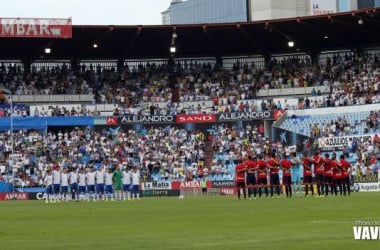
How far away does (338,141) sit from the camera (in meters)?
61.4

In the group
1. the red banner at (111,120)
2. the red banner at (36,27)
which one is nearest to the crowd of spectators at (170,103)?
the red banner at (111,120)

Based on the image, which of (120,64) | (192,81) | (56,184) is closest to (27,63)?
(120,64)

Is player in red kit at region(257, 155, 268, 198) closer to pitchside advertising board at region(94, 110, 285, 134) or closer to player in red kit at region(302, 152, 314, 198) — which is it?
player in red kit at region(302, 152, 314, 198)

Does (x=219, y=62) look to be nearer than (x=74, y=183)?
No

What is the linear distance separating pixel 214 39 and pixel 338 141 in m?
14.7

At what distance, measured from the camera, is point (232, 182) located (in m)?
57.2

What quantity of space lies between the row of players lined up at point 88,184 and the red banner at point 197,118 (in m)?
17.7

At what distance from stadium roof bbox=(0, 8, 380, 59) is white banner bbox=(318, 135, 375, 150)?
8.75 metres

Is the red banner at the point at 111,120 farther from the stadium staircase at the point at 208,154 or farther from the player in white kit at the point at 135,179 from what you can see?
the player in white kit at the point at 135,179

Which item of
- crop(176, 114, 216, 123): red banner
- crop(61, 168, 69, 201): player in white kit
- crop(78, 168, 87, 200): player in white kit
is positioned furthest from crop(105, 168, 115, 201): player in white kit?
crop(176, 114, 216, 123): red banner

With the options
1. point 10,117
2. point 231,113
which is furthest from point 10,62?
point 231,113

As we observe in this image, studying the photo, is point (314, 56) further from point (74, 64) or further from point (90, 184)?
point (90, 184)

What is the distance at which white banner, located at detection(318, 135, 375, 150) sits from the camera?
60175 millimetres

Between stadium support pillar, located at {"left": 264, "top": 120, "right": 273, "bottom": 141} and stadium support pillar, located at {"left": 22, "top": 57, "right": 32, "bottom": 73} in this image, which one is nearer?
stadium support pillar, located at {"left": 264, "top": 120, "right": 273, "bottom": 141}
